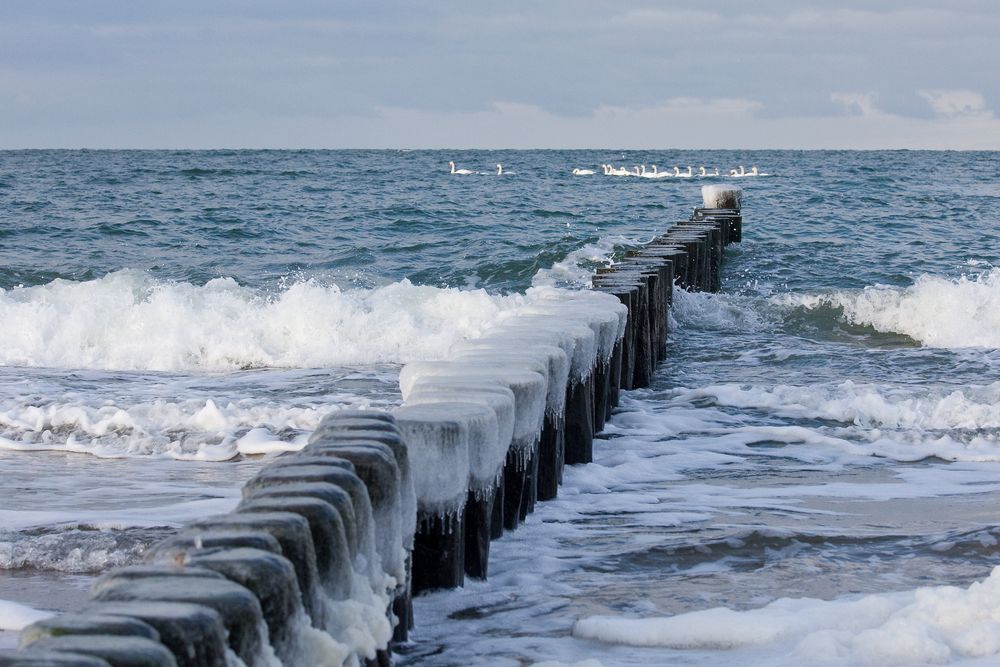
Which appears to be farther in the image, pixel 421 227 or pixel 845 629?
pixel 421 227

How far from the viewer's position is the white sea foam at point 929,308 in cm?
1156

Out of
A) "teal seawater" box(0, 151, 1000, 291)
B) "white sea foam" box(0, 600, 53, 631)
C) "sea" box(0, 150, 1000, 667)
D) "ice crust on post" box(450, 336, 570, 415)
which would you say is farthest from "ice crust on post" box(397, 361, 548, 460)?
"teal seawater" box(0, 151, 1000, 291)

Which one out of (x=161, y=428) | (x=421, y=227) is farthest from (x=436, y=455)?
(x=421, y=227)

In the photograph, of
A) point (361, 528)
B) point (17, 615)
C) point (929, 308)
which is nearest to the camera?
point (361, 528)

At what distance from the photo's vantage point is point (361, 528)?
290cm

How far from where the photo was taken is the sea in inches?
151

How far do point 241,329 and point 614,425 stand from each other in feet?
16.3

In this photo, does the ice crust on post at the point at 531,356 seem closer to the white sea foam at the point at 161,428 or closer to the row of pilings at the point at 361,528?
the row of pilings at the point at 361,528

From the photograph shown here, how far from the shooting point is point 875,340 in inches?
469

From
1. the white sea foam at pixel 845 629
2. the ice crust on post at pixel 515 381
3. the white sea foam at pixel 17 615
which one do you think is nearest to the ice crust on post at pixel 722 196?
the ice crust on post at pixel 515 381

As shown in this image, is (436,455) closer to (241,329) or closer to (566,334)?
(566,334)

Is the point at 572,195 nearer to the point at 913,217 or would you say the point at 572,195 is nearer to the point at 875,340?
the point at 913,217

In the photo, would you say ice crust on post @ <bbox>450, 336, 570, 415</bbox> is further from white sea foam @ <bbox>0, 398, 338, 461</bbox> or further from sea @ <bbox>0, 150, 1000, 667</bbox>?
white sea foam @ <bbox>0, 398, 338, 461</bbox>

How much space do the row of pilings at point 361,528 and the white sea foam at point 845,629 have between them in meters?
0.61
